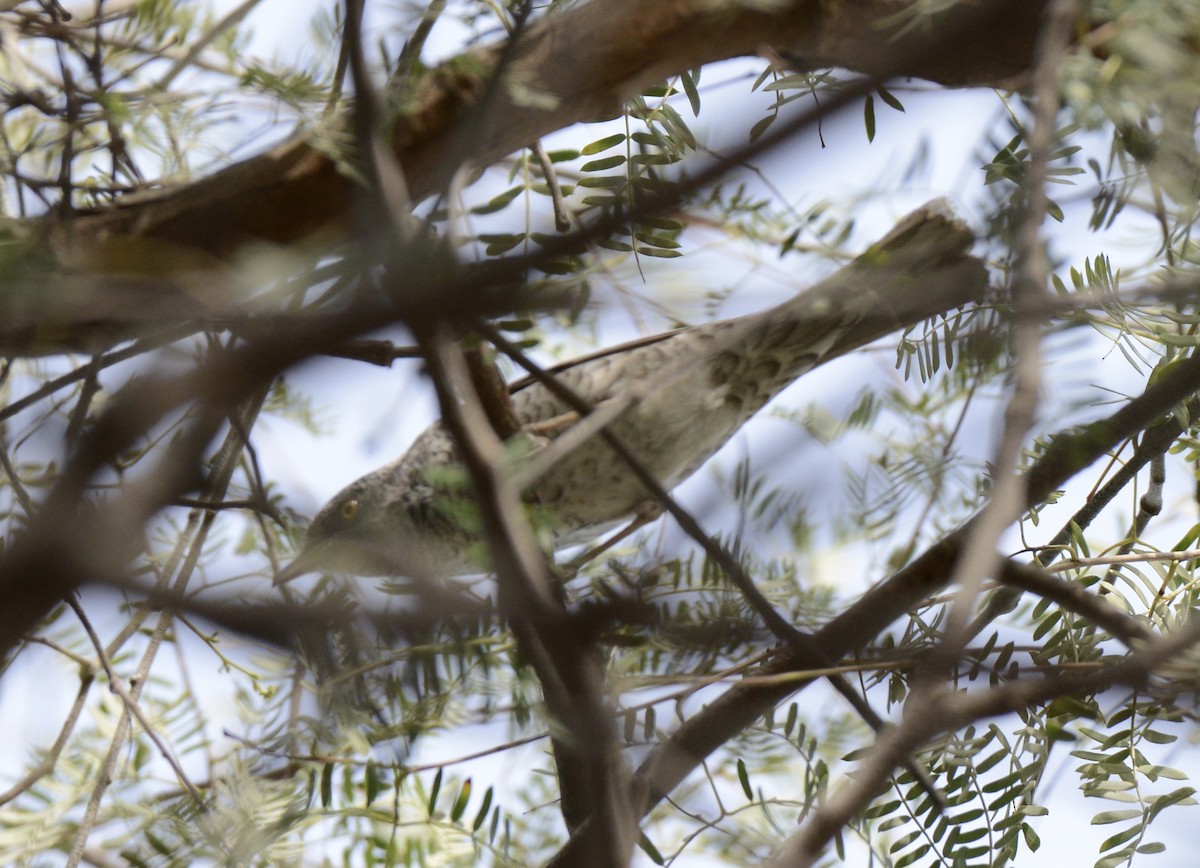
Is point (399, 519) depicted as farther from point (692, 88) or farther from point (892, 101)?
point (892, 101)

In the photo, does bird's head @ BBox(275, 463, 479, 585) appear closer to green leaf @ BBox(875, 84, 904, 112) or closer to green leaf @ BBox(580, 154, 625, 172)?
green leaf @ BBox(580, 154, 625, 172)

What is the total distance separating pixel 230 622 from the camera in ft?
1.97

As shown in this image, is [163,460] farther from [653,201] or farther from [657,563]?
[657,563]

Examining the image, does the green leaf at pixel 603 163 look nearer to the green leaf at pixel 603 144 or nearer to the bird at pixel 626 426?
the green leaf at pixel 603 144

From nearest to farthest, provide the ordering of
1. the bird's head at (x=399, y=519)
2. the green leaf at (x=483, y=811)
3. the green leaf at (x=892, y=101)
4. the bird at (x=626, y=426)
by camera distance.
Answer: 1. the green leaf at (x=892, y=101)
2. the green leaf at (x=483, y=811)
3. the bird at (x=626, y=426)
4. the bird's head at (x=399, y=519)

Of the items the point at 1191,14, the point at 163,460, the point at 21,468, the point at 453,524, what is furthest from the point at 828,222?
the point at 21,468

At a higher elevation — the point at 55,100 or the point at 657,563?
the point at 55,100

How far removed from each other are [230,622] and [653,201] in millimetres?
336

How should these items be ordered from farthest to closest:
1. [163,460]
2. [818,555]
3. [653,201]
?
[818,555] → [163,460] → [653,201]

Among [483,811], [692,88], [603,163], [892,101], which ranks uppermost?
[692,88]

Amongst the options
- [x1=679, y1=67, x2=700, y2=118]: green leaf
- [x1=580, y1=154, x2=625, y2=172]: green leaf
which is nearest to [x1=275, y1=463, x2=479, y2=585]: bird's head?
[x1=580, y1=154, x2=625, y2=172]: green leaf

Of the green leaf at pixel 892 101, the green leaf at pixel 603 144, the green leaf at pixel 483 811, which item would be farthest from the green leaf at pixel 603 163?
the green leaf at pixel 483 811

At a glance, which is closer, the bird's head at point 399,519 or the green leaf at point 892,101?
the green leaf at point 892,101

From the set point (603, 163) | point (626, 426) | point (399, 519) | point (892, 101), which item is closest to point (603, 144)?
point (603, 163)
